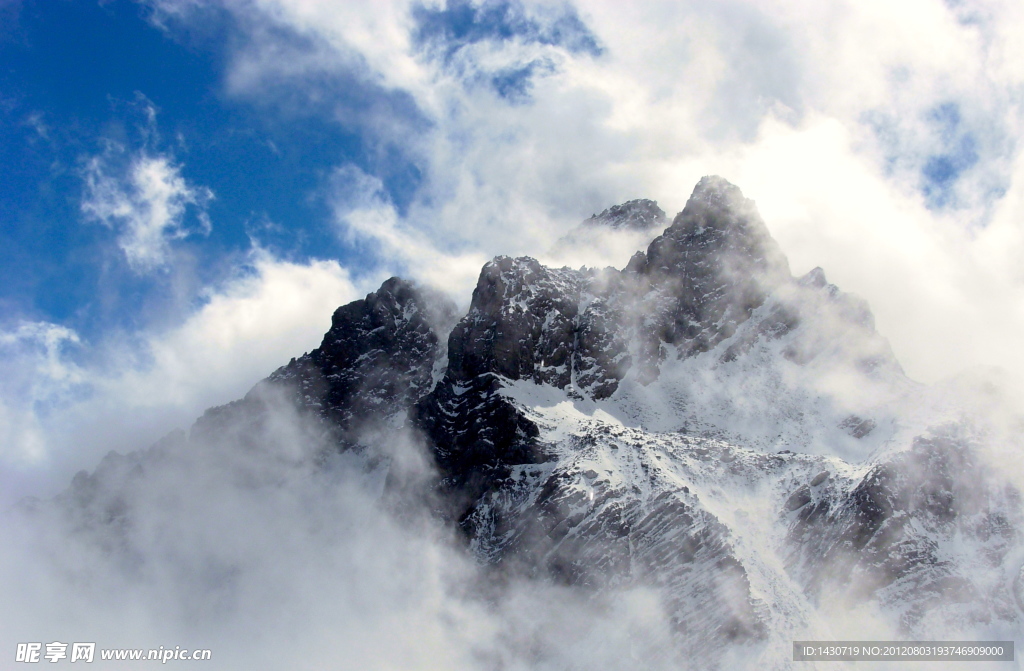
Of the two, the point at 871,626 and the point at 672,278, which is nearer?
the point at 871,626

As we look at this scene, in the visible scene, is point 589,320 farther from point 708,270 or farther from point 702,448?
point 702,448

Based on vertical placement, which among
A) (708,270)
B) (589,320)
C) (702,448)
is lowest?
(702,448)

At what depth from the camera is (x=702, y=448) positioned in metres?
140

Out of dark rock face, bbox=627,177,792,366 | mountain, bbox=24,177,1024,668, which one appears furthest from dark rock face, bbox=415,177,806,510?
mountain, bbox=24,177,1024,668

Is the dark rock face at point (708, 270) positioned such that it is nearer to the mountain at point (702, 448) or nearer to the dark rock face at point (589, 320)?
the dark rock face at point (589, 320)

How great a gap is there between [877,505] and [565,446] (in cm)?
5271

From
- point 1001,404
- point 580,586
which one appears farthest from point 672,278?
point 580,586

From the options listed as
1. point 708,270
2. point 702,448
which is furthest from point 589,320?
point 702,448

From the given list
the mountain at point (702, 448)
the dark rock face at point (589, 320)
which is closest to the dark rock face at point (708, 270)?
the dark rock face at point (589, 320)

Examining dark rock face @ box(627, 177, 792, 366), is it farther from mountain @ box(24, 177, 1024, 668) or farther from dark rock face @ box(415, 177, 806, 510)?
mountain @ box(24, 177, 1024, 668)

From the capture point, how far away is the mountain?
4574 inches

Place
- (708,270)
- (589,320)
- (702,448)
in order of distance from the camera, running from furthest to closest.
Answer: (708,270), (589,320), (702,448)

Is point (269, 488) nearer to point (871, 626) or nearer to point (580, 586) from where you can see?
point (580, 586)

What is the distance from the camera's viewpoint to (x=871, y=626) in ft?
369
